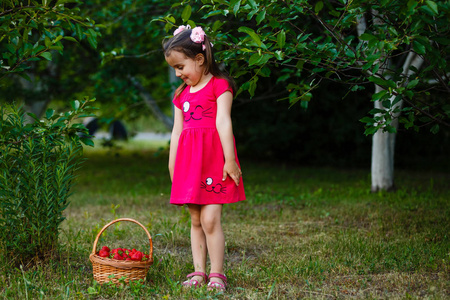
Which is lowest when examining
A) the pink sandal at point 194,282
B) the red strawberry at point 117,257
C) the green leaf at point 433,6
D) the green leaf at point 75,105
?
the pink sandal at point 194,282

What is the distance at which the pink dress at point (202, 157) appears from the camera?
120 inches

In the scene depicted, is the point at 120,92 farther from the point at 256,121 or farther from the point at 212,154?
the point at 212,154

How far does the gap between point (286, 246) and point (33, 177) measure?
216 centimetres

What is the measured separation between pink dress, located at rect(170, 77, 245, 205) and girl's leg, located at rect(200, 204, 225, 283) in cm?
7

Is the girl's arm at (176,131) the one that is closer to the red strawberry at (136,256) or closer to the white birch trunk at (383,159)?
the red strawberry at (136,256)

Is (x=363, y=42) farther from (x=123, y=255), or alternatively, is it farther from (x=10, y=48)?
(x=10, y=48)

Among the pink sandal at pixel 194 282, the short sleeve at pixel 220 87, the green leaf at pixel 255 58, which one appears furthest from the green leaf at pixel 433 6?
the pink sandal at pixel 194 282

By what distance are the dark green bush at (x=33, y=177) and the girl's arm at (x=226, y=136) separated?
961 millimetres

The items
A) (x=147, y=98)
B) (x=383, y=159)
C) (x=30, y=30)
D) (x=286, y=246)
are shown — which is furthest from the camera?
(x=147, y=98)

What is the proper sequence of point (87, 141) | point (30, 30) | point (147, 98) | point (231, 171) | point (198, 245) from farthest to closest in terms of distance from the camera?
point (147, 98) < point (30, 30) < point (87, 141) < point (198, 245) < point (231, 171)

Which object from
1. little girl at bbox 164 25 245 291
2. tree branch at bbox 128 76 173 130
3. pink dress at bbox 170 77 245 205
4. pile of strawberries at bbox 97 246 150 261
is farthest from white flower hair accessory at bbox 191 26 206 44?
tree branch at bbox 128 76 173 130

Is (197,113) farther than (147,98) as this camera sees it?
No

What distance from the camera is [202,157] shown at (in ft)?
10.0

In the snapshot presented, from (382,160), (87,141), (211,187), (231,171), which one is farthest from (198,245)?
(382,160)
